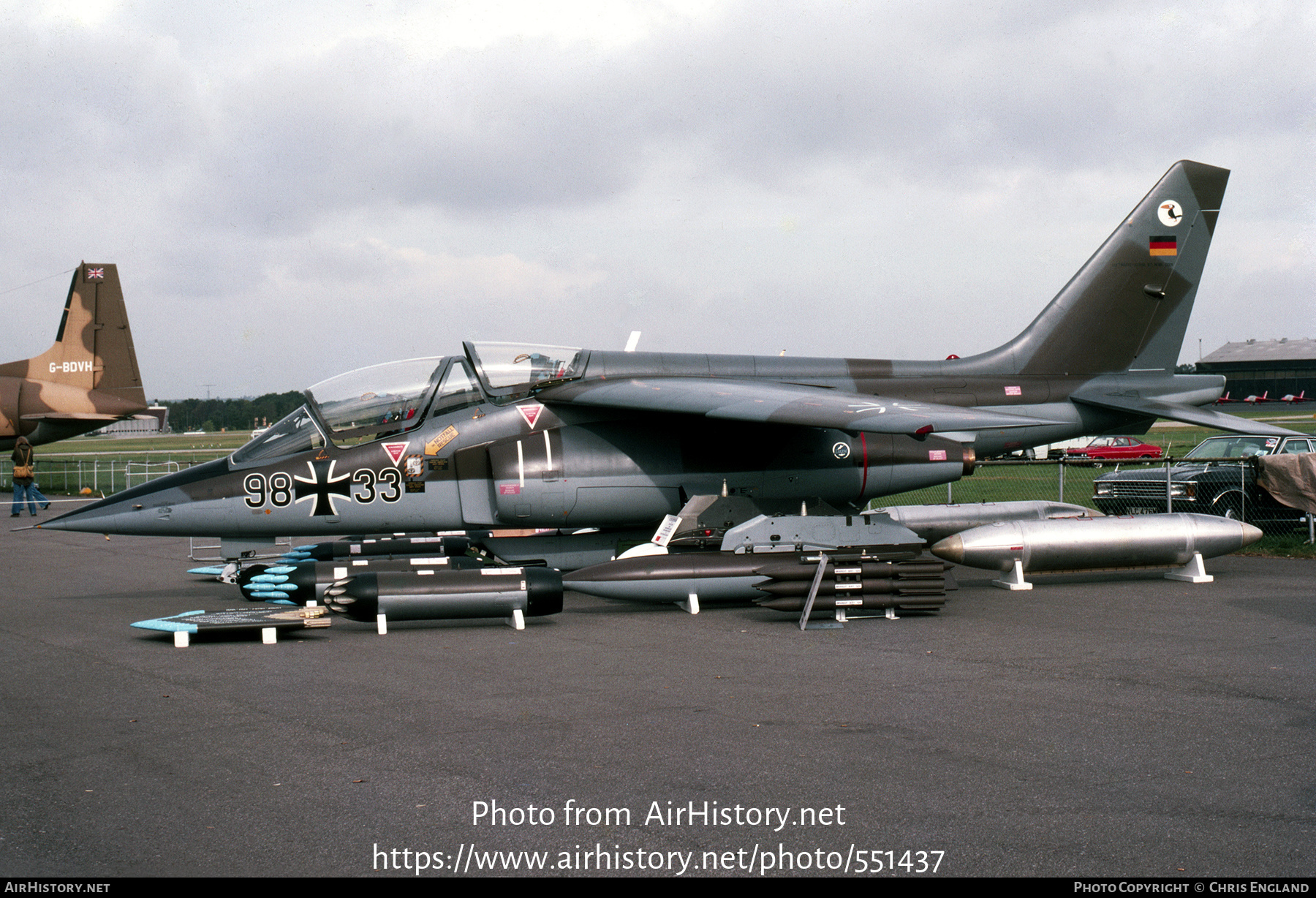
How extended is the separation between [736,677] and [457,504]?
5.31 meters

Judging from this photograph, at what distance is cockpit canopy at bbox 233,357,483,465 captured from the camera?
37.6ft

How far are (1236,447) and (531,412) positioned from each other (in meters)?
14.6

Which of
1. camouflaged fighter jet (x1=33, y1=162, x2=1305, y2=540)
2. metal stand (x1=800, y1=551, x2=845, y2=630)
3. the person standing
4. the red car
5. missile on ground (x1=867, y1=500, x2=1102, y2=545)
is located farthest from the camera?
the red car

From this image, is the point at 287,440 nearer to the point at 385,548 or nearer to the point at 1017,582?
the point at 385,548

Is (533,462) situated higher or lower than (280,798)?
higher

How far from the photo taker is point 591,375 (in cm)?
1238

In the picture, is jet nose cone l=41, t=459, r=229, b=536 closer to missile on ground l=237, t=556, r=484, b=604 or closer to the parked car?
missile on ground l=237, t=556, r=484, b=604

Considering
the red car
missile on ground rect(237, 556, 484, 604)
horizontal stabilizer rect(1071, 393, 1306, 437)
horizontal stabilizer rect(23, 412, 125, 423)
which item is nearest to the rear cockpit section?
missile on ground rect(237, 556, 484, 604)

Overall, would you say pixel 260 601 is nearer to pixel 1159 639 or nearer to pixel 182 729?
pixel 182 729

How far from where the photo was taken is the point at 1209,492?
15977 millimetres

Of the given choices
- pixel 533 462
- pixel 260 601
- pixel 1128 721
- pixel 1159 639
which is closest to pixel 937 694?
pixel 1128 721

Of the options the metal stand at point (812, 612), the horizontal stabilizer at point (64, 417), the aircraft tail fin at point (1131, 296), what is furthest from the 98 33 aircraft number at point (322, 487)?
the horizontal stabilizer at point (64, 417)

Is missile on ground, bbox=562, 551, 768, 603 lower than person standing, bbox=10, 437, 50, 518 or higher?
lower

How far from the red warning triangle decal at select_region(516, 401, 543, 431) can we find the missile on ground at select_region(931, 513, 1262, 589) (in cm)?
506
